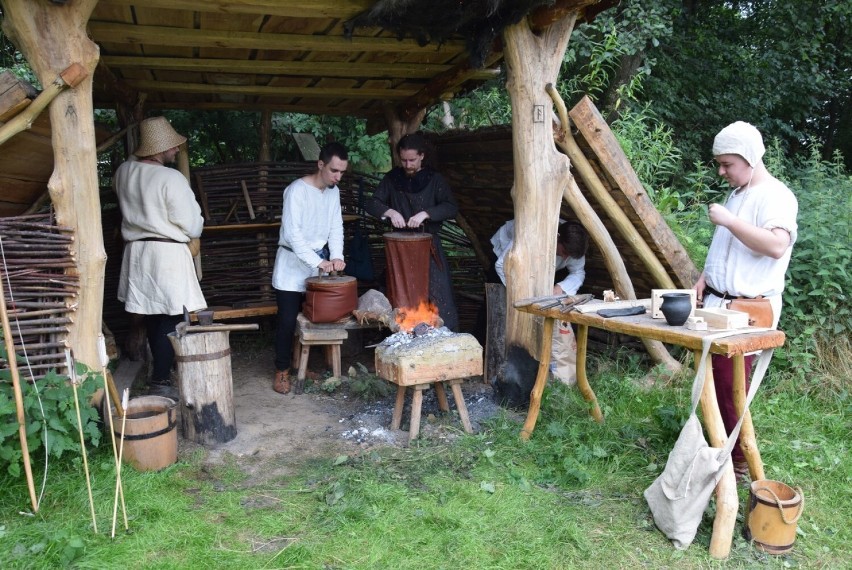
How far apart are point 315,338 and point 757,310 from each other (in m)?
3.64

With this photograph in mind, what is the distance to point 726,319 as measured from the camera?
11.0ft

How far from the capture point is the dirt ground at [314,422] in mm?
4578

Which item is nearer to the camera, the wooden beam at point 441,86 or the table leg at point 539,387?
the table leg at point 539,387

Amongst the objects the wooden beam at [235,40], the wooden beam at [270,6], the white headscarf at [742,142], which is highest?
the wooden beam at [270,6]

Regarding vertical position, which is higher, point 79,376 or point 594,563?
point 79,376

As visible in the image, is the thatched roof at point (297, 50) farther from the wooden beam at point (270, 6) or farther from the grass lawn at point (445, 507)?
the grass lawn at point (445, 507)

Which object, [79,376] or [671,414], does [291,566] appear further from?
[671,414]

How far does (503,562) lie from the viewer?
3.25 metres

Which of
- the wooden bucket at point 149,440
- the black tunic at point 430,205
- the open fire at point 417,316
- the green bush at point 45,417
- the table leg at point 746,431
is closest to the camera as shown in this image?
the table leg at point 746,431

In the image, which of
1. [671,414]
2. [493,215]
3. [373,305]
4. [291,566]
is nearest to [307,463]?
[291,566]

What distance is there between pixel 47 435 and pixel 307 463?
152 centimetres

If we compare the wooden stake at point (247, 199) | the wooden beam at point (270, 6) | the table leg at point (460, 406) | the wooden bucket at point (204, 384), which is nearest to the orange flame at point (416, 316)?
the table leg at point (460, 406)

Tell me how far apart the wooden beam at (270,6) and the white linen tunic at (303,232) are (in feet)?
5.20

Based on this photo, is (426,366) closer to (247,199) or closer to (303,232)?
(303,232)
